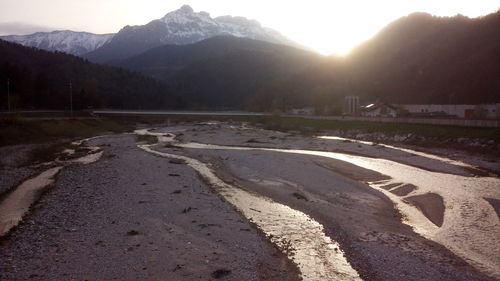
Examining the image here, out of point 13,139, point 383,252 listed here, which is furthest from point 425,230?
point 13,139

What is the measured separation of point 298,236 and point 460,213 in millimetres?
7960

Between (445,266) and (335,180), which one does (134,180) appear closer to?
(335,180)

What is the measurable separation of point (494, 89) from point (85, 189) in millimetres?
100401

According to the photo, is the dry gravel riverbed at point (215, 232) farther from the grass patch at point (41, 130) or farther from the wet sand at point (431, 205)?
the grass patch at point (41, 130)

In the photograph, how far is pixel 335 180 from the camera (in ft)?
86.5

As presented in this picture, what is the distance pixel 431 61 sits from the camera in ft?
426

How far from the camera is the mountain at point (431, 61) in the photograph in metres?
105

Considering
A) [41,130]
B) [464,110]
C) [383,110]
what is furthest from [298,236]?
[383,110]

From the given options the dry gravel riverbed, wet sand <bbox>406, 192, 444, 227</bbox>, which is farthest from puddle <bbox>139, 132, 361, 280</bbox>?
wet sand <bbox>406, 192, 444, 227</bbox>

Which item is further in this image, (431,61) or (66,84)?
(66,84)

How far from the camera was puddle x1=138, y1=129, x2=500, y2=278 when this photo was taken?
524 inches

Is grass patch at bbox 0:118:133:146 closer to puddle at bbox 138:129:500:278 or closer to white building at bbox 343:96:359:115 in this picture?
puddle at bbox 138:129:500:278

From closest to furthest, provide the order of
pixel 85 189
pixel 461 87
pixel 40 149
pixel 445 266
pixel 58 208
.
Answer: pixel 445 266
pixel 58 208
pixel 85 189
pixel 40 149
pixel 461 87

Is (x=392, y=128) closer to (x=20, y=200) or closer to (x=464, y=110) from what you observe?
(x=464, y=110)
